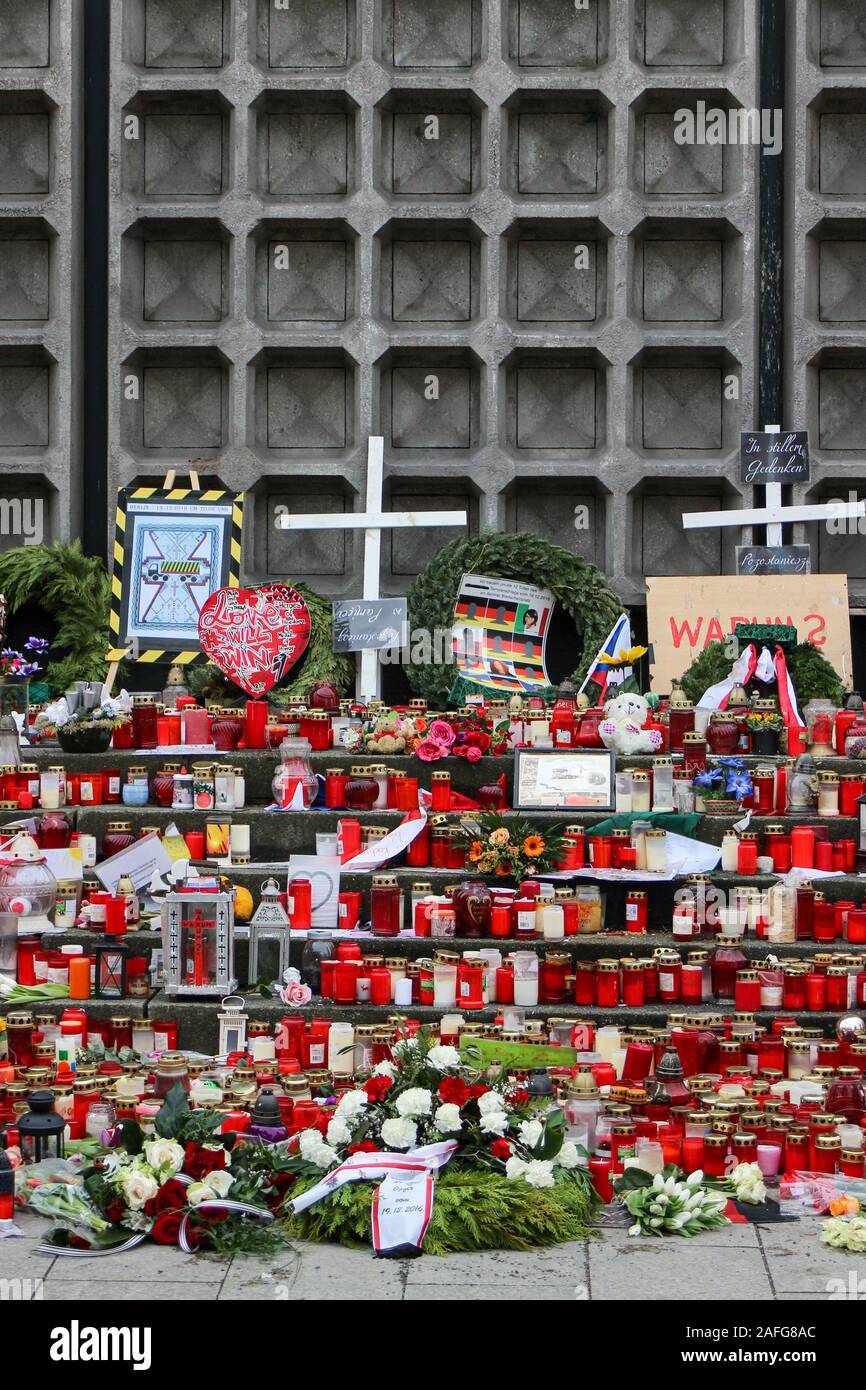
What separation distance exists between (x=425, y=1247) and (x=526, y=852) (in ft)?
8.47

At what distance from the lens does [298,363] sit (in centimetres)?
1137

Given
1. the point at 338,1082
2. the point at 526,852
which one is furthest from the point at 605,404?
the point at 338,1082

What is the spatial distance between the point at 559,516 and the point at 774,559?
1.42 meters

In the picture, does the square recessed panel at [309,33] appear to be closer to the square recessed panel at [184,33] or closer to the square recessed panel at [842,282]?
the square recessed panel at [184,33]

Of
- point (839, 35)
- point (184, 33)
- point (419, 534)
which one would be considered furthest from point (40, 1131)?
point (839, 35)

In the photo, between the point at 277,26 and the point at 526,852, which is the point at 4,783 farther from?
the point at 277,26

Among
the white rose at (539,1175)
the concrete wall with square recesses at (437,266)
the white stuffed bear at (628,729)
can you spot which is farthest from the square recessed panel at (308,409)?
the white rose at (539,1175)

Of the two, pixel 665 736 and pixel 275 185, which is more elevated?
pixel 275 185

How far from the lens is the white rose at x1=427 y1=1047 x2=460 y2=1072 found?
5164mm

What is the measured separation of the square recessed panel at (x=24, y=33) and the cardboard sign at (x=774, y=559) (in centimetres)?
533

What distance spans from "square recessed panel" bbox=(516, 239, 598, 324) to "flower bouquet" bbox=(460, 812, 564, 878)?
16.2 feet

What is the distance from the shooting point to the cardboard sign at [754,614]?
1029cm

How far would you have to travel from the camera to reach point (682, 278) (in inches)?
444

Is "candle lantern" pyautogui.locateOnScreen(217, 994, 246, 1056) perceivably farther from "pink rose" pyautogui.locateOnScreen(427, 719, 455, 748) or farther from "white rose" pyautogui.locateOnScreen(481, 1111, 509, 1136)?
"pink rose" pyautogui.locateOnScreen(427, 719, 455, 748)
